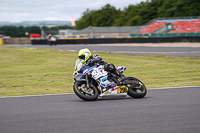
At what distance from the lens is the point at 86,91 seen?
7.25 m

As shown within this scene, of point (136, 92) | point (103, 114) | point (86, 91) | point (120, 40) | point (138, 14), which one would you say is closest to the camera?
point (103, 114)

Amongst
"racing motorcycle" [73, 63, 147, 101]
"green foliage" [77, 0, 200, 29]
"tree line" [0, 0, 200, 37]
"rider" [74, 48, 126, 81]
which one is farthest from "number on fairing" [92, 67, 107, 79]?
"green foliage" [77, 0, 200, 29]

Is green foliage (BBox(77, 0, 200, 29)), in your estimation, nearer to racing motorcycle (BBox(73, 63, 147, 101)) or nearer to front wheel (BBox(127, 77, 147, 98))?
front wheel (BBox(127, 77, 147, 98))

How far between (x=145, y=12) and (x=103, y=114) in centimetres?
7737

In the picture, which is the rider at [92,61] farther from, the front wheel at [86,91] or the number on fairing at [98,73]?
the front wheel at [86,91]

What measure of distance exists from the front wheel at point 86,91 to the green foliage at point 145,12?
203 feet

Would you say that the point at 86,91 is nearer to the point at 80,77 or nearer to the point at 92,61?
the point at 80,77

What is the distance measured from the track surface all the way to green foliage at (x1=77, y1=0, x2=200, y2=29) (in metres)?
61.7

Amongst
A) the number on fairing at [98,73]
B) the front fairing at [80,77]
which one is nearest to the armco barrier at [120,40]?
the number on fairing at [98,73]

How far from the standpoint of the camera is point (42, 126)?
16.5 ft

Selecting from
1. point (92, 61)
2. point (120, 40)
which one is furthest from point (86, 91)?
point (120, 40)

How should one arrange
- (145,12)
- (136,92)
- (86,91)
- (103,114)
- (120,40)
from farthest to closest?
(145,12) → (120,40) → (136,92) → (86,91) → (103,114)

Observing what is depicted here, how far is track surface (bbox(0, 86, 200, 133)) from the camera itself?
Answer: 190 inches

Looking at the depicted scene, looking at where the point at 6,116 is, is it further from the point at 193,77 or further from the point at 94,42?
the point at 94,42
